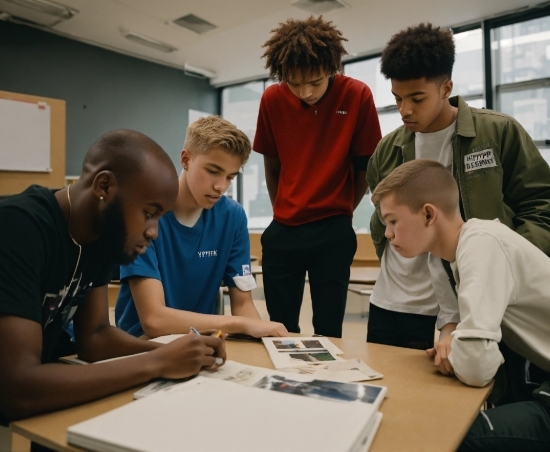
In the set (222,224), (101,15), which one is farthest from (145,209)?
(101,15)

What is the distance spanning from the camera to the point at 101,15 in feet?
16.4

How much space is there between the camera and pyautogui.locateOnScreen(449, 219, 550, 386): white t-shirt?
956 mm

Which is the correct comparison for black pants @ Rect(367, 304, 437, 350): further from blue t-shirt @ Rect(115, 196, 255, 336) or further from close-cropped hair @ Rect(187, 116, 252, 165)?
close-cropped hair @ Rect(187, 116, 252, 165)

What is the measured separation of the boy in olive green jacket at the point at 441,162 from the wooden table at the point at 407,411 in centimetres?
37

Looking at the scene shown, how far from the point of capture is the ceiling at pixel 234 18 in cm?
468

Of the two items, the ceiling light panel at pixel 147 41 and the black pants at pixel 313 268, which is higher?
the ceiling light panel at pixel 147 41

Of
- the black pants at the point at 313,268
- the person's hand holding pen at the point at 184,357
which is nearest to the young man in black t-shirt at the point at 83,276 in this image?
the person's hand holding pen at the point at 184,357

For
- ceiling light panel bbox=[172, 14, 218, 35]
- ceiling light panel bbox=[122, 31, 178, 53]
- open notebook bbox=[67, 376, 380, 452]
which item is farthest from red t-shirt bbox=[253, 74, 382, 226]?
ceiling light panel bbox=[122, 31, 178, 53]

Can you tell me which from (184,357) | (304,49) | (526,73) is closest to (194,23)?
(526,73)

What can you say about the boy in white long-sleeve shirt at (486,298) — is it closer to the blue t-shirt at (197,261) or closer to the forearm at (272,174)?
the blue t-shirt at (197,261)

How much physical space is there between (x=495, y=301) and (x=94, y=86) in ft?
19.6

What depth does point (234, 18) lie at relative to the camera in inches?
197

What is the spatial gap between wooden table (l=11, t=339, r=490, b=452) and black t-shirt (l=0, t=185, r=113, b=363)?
0.18 meters

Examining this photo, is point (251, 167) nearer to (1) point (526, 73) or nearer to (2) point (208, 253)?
(1) point (526, 73)
